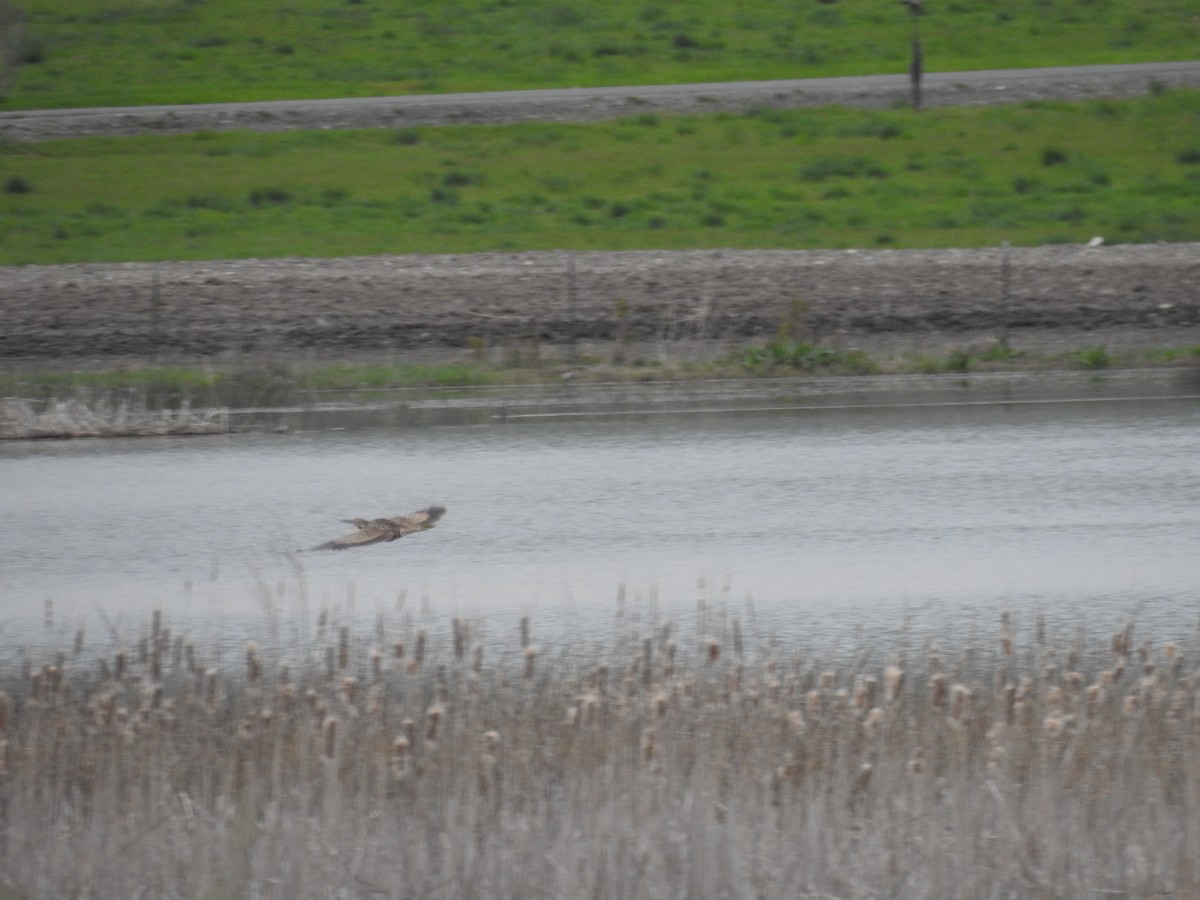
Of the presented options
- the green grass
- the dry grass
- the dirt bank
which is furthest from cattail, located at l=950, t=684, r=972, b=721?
the green grass

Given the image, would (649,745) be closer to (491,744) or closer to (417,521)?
(491,744)

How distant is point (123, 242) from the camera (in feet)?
76.3

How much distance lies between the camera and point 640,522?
9.33m

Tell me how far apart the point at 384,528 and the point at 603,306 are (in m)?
8.30

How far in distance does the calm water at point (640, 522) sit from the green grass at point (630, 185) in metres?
9.91

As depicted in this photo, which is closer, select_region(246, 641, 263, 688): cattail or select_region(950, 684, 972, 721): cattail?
select_region(950, 684, 972, 721): cattail

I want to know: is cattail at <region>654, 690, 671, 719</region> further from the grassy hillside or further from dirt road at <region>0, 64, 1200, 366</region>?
the grassy hillside

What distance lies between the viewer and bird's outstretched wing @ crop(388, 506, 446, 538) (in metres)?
9.20

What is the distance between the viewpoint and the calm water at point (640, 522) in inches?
298

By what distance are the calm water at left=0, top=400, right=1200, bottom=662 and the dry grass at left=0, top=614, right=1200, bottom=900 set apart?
1182mm

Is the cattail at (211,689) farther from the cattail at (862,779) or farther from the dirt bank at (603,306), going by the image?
the dirt bank at (603,306)

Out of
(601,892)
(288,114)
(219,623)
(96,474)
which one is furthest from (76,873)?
(288,114)

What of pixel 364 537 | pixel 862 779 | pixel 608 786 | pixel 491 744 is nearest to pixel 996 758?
pixel 862 779

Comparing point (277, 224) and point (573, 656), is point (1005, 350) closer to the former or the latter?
point (573, 656)
